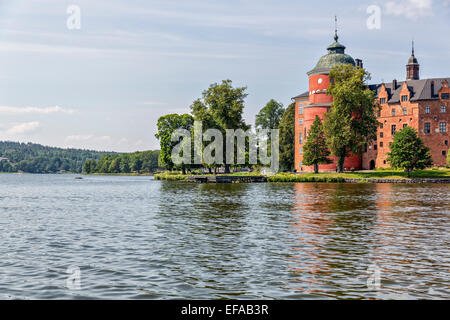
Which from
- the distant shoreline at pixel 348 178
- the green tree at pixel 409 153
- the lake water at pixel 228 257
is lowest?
the lake water at pixel 228 257

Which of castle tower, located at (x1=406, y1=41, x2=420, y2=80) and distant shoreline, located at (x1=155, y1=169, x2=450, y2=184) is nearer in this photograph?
distant shoreline, located at (x1=155, y1=169, x2=450, y2=184)

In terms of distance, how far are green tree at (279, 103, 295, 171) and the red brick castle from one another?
534 cm

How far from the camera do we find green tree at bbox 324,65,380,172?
76.9 meters

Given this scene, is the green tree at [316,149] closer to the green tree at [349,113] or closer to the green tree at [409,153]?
the green tree at [349,113]

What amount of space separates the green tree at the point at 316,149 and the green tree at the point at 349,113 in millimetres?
3905

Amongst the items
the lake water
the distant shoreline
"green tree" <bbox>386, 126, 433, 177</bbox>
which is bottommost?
the lake water

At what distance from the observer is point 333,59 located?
300ft
